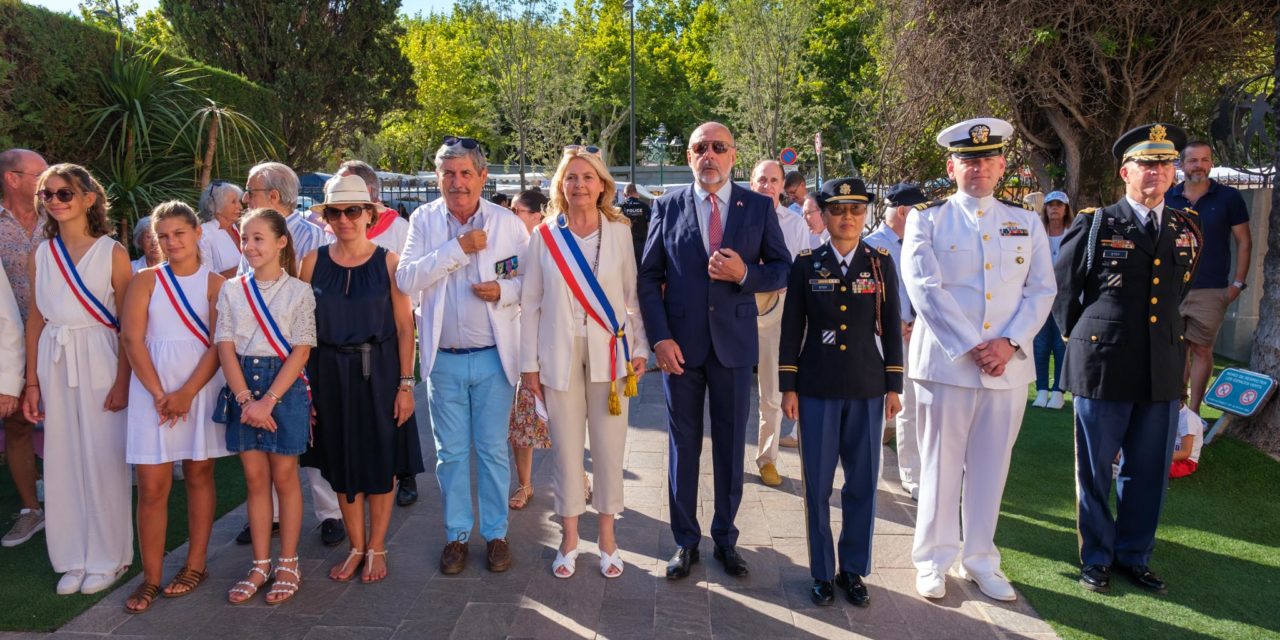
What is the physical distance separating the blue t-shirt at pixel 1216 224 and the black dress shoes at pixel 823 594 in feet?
14.9

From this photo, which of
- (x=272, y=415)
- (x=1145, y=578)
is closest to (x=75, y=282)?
(x=272, y=415)

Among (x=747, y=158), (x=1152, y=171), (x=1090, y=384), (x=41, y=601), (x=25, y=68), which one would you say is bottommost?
(x=41, y=601)

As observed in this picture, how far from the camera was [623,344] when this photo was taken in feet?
13.1

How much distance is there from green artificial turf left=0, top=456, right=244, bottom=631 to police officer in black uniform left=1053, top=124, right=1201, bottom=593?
469 centimetres

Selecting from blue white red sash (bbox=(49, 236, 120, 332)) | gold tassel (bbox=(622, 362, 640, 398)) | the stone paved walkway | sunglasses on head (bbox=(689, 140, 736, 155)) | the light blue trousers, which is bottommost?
the stone paved walkway

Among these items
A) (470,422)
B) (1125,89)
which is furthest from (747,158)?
(470,422)

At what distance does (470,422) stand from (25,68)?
519 centimetres

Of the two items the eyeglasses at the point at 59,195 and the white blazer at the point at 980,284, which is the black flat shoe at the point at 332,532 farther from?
the white blazer at the point at 980,284

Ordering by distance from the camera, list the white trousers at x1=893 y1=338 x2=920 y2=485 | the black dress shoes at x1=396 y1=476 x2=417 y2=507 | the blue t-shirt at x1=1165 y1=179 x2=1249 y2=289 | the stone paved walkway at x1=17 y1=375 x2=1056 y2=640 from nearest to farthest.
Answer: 1. the stone paved walkway at x1=17 y1=375 x2=1056 y2=640
2. the black dress shoes at x1=396 y1=476 x2=417 y2=507
3. the white trousers at x1=893 y1=338 x2=920 y2=485
4. the blue t-shirt at x1=1165 y1=179 x2=1249 y2=289

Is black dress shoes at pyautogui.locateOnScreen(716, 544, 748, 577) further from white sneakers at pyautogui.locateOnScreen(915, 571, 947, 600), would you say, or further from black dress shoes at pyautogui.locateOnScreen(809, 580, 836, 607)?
white sneakers at pyautogui.locateOnScreen(915, 571, 947, 600)

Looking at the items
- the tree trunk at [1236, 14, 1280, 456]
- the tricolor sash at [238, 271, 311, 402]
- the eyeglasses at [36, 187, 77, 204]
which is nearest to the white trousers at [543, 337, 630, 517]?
the tricolor sash at [238, 271, 311, 402]

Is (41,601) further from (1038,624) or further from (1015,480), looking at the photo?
(1015,480)

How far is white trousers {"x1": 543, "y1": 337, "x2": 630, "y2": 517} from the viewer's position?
4.00 meters

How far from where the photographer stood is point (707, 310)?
392 cm
